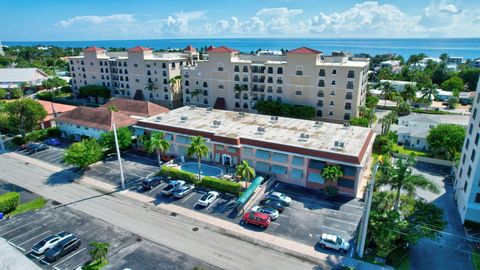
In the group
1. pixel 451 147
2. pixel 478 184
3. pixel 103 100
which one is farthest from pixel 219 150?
pixel 103 100

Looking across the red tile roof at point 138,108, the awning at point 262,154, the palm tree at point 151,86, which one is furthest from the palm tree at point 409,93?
the palm tree at point 151,86

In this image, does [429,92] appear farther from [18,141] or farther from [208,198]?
[18,141]

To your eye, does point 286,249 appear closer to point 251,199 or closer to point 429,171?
point 251,199

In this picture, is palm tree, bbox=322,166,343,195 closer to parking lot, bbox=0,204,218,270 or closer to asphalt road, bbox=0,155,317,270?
asphalt road, bbox=0,155,317,270

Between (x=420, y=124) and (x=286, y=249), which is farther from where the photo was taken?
(x=420, y=124)

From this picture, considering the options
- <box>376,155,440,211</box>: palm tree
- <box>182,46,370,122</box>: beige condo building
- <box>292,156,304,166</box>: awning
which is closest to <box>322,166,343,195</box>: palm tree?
<box>292,156,304,166</box>: awning

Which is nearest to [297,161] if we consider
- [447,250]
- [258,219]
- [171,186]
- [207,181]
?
[258,219]

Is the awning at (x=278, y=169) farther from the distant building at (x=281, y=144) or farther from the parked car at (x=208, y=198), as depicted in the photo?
the parked car at (x=208, y=198)
